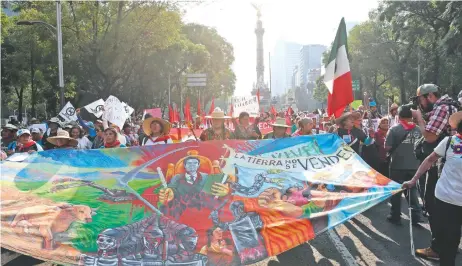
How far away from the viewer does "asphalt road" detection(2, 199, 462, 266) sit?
5.24 m

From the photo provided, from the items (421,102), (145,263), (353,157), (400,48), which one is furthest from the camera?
(400,48)

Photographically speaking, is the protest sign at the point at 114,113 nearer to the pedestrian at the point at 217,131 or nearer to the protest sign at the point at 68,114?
the protest sign at the point at 68,114

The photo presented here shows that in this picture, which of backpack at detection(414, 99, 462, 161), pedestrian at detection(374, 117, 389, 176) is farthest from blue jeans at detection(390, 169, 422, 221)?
backpack at detection(414, 99, 462, 161)

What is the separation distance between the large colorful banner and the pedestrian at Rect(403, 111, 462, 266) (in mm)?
498

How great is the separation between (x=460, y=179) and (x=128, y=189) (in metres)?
3.34

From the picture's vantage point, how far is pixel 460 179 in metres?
4.22

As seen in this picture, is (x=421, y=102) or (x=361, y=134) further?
(x=361, y=134)

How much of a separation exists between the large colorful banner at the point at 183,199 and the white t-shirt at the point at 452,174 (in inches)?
20.2

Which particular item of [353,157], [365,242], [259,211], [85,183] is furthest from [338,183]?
[85,183]

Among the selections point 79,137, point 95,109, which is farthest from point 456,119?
point 95,109

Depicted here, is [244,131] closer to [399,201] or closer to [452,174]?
[399,201]

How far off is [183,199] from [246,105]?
8225 millimetres

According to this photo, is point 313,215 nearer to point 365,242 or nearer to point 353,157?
point 353,157

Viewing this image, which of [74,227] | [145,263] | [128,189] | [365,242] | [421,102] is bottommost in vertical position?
[365,242]
